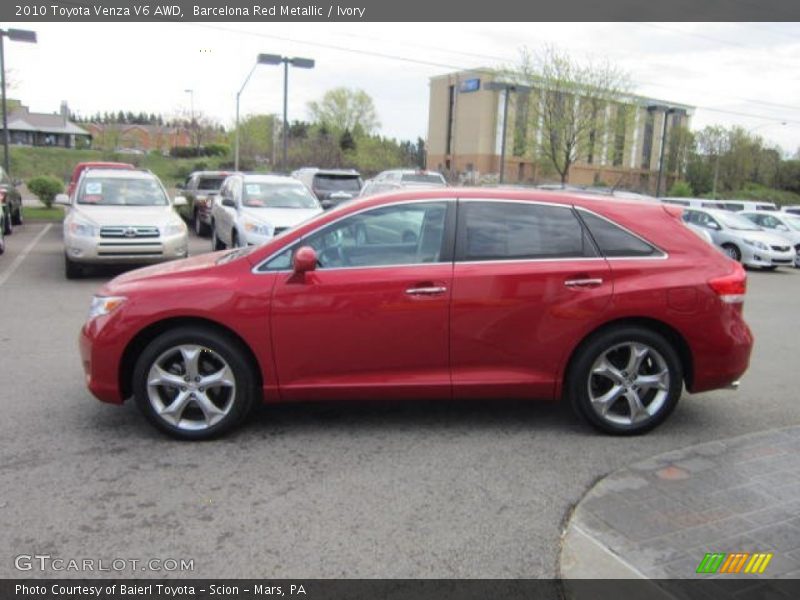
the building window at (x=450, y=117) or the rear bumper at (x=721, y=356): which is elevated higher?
the building window at (x=450, y=117)

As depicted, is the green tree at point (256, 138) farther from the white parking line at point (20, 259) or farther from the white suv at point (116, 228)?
the white suv at point (116, 228)

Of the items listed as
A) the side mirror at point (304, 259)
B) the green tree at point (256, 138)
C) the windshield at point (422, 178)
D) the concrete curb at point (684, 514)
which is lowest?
the concrete curb at point (684, 514)

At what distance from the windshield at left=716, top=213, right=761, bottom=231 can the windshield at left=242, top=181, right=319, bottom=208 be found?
11.5 meters

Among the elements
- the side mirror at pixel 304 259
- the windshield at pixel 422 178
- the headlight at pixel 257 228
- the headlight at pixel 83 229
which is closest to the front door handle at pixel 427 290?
the side mirror at pixel 304 259

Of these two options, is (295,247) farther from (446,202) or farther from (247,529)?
(247,529)

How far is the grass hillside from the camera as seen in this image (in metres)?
55.0

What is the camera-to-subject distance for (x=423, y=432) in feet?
16.0

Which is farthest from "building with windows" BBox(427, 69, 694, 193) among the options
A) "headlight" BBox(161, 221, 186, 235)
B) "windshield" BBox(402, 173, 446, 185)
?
"headlight" BBox(161, 221, 186, 235)

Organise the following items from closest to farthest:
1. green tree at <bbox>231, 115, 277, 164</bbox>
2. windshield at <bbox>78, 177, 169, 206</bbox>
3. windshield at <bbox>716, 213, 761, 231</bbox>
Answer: windshield at <bbox>78, 177, 169, 206</bbox> → windshield at <bbox>716, 213, 761, 231</bbox> → green tree at <bbox>231, 115, 277, 164</bbox>

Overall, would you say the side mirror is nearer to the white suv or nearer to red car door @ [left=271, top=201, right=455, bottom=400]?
red car door @ [left=271, top=201, right=455, bottom=400]

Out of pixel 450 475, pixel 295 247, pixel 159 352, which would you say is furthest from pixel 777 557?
pixel 159 352

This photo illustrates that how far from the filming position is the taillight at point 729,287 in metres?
4.82

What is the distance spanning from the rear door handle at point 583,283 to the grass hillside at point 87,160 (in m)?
51.0

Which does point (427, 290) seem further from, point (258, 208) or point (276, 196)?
point (276, 196)
